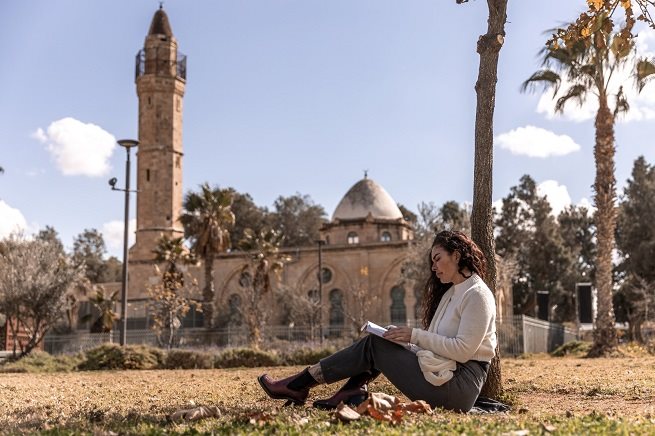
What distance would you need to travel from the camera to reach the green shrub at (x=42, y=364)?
1865 centimetres

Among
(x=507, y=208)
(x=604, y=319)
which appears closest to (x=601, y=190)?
(x=604, y=319)

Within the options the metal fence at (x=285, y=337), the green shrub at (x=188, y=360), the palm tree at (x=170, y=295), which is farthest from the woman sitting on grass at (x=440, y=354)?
the palm tree at (x=170, y=295)

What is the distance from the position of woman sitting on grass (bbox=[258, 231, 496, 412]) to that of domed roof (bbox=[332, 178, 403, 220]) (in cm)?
4719

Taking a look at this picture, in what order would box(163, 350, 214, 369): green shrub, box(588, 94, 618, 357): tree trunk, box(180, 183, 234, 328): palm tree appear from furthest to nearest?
1. box(180, 183, 234, 328): palm tree
2. box(588, 94, 618, 357): tree trunk
3. box(163, 350, 214, 369): green shrub

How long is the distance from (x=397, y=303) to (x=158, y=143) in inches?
671

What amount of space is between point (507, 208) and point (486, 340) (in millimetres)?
57162

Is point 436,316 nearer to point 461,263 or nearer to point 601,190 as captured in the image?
point 461,263

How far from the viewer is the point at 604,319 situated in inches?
885

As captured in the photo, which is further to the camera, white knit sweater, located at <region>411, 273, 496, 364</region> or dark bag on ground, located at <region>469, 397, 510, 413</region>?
dark bag on ground, located at <region>469, 397, 510, 413</region>

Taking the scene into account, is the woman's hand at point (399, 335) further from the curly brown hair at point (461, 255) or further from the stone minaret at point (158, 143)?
the stone minaret at point (158, 143)

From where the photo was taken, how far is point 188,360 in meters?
19.5

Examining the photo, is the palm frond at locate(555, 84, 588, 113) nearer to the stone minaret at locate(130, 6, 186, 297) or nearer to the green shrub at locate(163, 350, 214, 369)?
the green shrub at locate(163, 350, 214, 369)

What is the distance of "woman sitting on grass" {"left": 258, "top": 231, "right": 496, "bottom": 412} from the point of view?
5.43 m

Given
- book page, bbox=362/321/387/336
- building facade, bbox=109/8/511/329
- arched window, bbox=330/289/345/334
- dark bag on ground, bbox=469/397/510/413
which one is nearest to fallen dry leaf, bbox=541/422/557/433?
dark bag on ground, bbox=469/397/510/413
